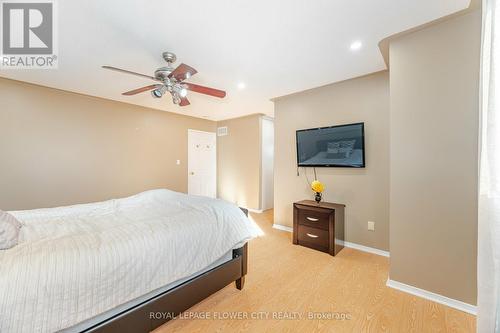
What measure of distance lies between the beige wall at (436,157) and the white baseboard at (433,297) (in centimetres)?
4

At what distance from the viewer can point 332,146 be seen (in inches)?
122

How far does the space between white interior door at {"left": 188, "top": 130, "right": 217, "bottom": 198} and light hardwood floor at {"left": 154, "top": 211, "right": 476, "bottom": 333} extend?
3.11m

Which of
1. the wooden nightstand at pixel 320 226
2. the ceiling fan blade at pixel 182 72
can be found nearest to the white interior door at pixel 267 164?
the wooden nightstand at pixel 320 226

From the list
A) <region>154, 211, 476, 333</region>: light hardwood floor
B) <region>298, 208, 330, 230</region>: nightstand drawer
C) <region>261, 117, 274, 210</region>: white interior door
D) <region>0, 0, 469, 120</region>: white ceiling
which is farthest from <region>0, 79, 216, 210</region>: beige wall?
<region>298, 208, 330, 230</region>: nightstand drawer

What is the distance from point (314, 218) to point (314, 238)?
29cm

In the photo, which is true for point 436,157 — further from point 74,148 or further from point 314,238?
point 74,148

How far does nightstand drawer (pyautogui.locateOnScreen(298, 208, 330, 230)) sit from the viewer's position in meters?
2.84

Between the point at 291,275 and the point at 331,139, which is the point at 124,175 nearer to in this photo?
the point at 291,275

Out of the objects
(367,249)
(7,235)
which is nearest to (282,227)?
(367,249)

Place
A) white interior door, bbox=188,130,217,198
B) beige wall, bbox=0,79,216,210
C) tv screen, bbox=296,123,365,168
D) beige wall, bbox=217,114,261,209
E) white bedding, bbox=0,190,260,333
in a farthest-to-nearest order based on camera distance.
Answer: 1. white interior door, bbox=188,130,217,198
2. beige wall, bbox=217,114,261,209
3. beige wall, bbox=0,79,216,210
4. tv screen, bbox=296,123,365,168
5. white bedding, bbox=0,190,260,333

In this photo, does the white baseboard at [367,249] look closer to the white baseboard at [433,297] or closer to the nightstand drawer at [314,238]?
the nightstand drawer at [314,238]

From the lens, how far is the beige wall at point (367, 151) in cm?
278

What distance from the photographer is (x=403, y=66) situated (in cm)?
202

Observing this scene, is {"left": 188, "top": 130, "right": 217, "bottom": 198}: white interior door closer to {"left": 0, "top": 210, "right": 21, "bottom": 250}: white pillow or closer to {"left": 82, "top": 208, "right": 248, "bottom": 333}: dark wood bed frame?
{"left": 82, "top": 208, "right": 248, "bottom": 333}: dark wood bed frame
